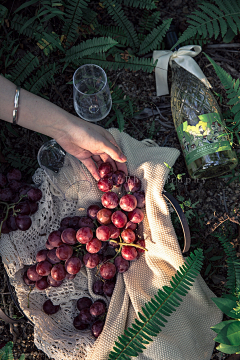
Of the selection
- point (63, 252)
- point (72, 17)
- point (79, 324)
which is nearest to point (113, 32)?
point (72, 17)

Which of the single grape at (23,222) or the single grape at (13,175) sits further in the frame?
the single grape at (13,175)

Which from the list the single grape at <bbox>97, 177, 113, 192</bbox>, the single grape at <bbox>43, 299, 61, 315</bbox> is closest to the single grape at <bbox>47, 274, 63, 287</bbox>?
the single grape at <bbox>43, 299, 61, 315</bbox>

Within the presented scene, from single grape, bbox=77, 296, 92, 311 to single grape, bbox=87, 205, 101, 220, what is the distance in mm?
462

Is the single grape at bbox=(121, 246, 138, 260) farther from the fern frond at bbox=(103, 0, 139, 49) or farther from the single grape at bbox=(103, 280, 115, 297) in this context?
the fern frond at bbox=(103, 0, 139, 49)

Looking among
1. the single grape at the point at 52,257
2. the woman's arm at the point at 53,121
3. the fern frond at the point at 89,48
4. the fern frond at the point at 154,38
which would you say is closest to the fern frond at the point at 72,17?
the fern frond at the point at 89,48

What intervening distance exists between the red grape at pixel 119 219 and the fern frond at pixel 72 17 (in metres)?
1.16

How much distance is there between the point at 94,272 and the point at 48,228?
0.38 meters

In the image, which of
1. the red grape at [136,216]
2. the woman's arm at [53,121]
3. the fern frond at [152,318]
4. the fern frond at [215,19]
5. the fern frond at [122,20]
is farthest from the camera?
the fern frond at [122,20]

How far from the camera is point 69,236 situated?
4.79 feet

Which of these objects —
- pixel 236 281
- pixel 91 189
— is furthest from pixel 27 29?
pixel 236 281

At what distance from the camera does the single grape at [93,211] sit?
5.01 ft

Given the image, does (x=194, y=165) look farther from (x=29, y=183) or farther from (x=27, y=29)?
(x=27, y=29)

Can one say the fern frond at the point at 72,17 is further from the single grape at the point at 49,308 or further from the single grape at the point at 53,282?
the single grape at the point at 49,308

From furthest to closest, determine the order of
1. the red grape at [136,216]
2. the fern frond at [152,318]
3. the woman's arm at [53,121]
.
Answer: the red grape at [136,216]
the woman's arm at [53,121]
the fern frond at [152,318]
